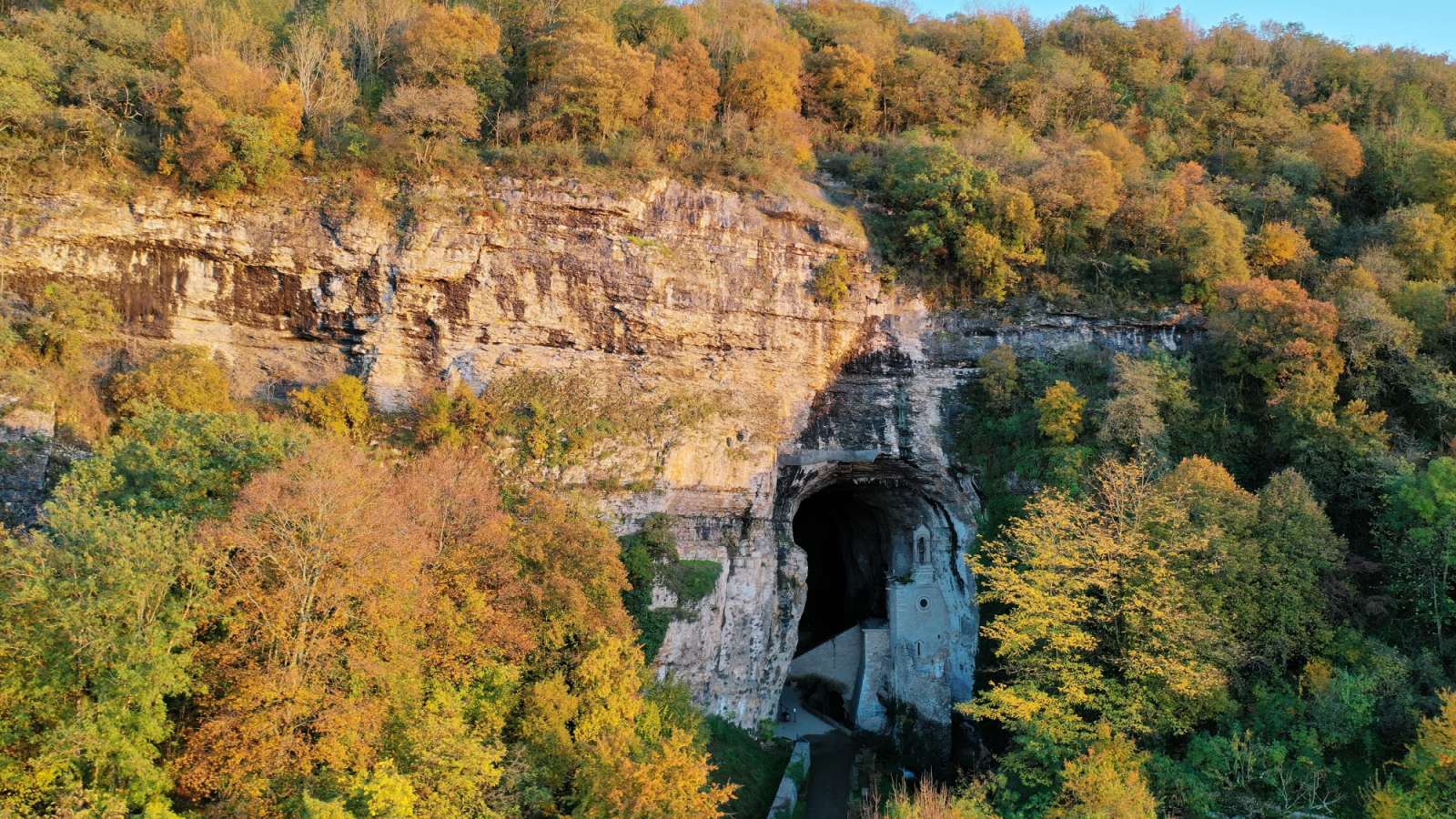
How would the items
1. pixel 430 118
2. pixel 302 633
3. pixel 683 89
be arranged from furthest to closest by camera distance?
pixel 683 89, pixel 430 118, pixel 302 633

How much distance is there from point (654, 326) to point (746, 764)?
1327cm

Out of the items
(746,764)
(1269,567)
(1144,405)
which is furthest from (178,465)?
(1144,405)

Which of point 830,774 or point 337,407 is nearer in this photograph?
point 337,407

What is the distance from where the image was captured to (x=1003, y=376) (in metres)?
26.2

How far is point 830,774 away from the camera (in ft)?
83.5

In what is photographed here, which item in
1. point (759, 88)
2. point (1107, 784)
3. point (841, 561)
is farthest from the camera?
point (841, 561)

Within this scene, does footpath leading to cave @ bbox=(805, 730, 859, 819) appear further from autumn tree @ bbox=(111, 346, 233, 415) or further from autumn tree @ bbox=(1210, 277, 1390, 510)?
autumn tree @ bbox=(111, 346, 233, 415)

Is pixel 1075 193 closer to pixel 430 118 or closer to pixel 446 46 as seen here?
pixel 430 118

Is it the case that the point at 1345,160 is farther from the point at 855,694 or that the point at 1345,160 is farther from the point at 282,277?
the point at 282,277

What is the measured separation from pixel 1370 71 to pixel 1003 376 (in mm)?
25541

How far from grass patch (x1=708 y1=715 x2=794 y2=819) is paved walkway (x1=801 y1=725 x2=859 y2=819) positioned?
3.84 feet

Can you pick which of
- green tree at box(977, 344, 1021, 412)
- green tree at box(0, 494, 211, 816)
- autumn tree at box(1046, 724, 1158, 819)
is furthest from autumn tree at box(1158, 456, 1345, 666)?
green tree at box(0, 494, 211, 816)

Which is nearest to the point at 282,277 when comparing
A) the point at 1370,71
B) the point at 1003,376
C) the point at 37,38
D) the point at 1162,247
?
the point at 37,38

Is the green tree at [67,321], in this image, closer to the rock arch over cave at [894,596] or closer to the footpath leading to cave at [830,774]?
the rock arch over cave at [894,596]
